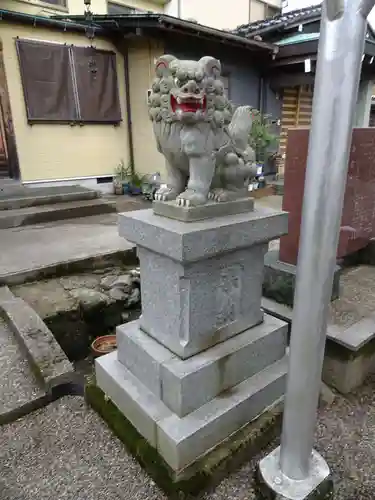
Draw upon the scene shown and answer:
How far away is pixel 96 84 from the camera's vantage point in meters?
7.40

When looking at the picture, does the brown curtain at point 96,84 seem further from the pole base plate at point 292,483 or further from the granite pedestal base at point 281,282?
the pole base plate at point 292,483

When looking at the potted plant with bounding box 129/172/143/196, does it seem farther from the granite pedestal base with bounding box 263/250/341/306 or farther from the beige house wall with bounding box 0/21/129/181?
the granite pedestal base with bounding box 263/250/341/306

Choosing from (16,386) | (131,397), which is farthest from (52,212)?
(131,397)

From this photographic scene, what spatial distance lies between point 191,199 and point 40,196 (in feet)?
17.8

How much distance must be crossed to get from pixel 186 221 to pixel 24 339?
1.83m

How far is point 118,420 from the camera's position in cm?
225

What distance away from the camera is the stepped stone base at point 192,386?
1.91 metres

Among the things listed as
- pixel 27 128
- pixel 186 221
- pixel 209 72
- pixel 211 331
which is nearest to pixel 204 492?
pixel 211 331

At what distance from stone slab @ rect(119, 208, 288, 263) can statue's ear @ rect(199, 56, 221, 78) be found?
793 mm

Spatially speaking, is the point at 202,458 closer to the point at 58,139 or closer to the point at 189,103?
the point at 189,103

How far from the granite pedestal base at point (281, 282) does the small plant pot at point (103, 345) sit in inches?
63.4

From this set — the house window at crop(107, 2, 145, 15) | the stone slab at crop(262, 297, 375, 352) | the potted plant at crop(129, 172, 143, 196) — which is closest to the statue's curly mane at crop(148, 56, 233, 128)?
the stone slab at crop(262, 297, 375, 352)

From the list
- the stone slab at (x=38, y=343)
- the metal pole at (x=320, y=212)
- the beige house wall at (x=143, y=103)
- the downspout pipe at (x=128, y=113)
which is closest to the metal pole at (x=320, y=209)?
the metal pole at (x=320, y=212)

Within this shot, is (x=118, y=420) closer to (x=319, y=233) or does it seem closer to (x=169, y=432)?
(x=169, y=432)
